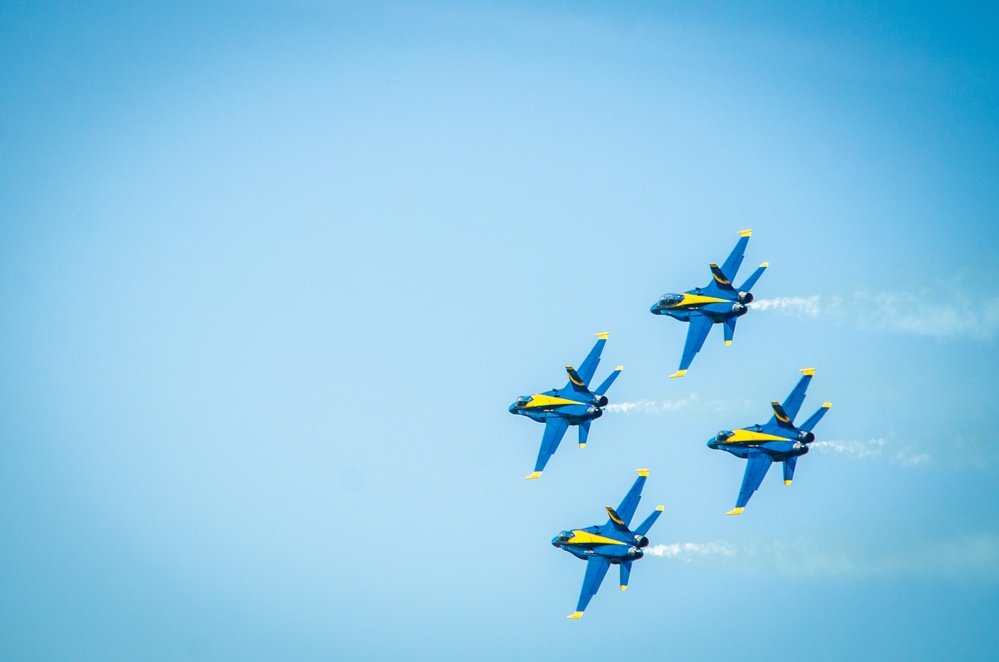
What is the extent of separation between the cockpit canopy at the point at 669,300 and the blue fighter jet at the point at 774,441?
35.5 ft

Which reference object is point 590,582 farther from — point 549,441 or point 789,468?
point 789,468

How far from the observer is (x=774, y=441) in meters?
125

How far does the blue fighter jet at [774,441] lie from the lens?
124 m

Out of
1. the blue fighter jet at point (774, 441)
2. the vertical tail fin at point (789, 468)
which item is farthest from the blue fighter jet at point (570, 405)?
the vertical tail fin at point (789, 468)

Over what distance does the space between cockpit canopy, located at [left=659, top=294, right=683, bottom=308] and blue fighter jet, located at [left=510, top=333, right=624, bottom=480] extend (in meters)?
5.12

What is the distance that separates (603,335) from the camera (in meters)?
132

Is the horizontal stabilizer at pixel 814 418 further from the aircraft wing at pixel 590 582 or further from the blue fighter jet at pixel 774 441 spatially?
the aircraft wing at pixel 590 582

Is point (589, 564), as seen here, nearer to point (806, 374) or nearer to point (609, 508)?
point (609, 508)

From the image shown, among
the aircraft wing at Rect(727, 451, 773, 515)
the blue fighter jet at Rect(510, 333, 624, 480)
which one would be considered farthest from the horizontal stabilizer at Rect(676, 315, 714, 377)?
the aircraft wing at Rect(727, 451, 773, 515)

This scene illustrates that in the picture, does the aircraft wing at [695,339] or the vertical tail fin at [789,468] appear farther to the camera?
the aircraft wing at [695,339]

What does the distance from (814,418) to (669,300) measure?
14687 millimetres

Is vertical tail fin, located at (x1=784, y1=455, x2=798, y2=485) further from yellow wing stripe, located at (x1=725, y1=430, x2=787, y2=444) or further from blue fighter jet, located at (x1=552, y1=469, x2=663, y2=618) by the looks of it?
blue fighter jet, located at (x1=552, y1=469, x2=663, y2=618)

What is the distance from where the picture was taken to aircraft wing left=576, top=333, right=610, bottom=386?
132 metres

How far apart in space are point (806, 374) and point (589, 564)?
70.3 feet
